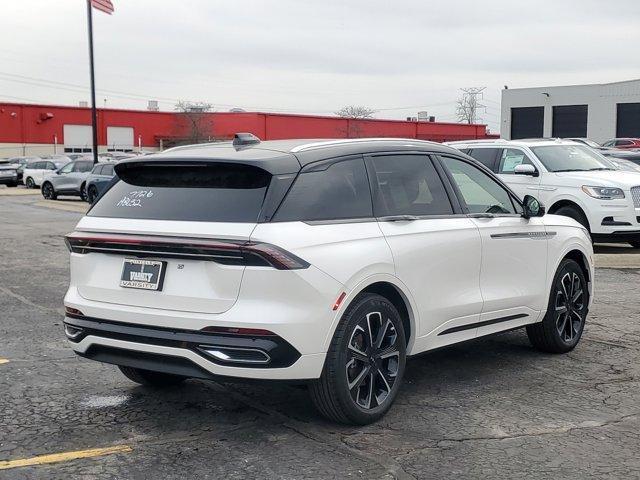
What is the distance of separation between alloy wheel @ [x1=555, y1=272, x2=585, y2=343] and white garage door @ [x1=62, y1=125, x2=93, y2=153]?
204 ft

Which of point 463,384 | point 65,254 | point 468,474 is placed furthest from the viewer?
point 65,254

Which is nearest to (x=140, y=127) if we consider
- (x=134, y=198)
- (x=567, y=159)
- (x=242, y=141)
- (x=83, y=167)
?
(x=83, y=167)

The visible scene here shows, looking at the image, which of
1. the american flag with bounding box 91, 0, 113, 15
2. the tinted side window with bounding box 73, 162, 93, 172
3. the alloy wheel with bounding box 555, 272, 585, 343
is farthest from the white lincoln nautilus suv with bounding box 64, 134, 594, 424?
the tinted side window with bounding box 73, 162, 93, 172

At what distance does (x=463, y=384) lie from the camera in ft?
19.7

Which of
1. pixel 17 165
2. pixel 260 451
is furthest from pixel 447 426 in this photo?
pixel 17 165

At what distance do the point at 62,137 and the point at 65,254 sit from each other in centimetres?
5388

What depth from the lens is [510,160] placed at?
1488 centimetres

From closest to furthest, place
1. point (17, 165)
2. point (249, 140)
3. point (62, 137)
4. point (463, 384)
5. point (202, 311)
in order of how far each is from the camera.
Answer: point (202, 311) → point (249, 140) → point (463, 384) → point (17, 165) → point (62, 137)

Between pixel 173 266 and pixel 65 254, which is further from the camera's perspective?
pixel 65 254

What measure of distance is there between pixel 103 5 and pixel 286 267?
81.3 ft

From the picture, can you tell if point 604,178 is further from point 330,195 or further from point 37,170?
point 37,170

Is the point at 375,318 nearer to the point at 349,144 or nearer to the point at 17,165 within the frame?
the point at 349,144

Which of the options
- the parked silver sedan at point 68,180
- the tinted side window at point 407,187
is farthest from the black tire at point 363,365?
the parked silver sedan at point 68,180

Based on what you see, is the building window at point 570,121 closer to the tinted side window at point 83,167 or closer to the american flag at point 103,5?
the tinted side window at point 83,167
